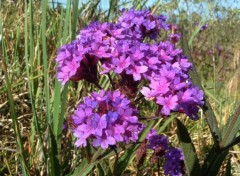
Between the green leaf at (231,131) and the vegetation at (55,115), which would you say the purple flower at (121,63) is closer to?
the vegetation at (55,115)

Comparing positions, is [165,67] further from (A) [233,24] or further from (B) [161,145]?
(A) [233,24]

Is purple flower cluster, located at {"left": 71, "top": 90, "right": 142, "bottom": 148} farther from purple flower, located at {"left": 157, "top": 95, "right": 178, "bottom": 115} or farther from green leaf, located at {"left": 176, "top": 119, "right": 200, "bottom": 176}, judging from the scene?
green leaf, located at {"left": 176, "top": 119, "right": 200, "bottom": 176}

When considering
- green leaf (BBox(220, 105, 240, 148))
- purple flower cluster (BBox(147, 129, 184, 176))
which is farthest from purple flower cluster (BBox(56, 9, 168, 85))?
purple flower cluster (BBox(147, 129, 184, 176))

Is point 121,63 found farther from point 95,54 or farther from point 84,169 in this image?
point 84,169

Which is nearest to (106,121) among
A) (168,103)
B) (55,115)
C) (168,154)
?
(168,103)

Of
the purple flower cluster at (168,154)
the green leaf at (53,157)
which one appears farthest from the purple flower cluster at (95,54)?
the purple flower cluster at (168,154)
